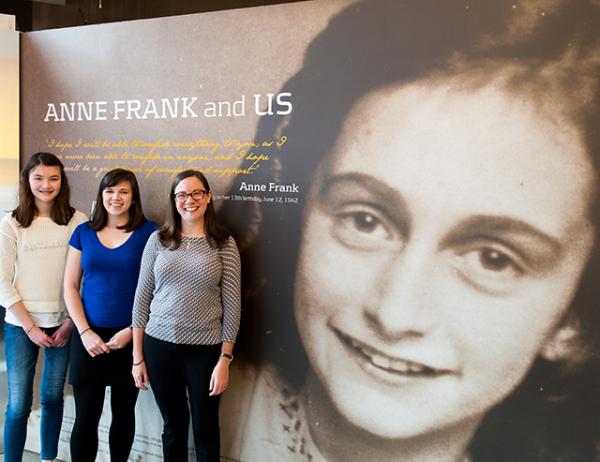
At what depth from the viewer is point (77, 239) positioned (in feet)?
9.31

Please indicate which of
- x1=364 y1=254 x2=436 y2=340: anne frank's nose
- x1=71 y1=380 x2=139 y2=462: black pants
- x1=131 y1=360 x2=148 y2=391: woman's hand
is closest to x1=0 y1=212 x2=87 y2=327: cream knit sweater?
x1=71 y1=380 x2=139 y2=462: black pants

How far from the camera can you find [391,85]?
8.38 feet

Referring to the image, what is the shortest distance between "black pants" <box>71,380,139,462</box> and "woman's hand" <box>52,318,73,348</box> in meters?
0.21

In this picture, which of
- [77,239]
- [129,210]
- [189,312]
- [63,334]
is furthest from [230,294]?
[63,334]

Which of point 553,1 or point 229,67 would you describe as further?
point 229,67

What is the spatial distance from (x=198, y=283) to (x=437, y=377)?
93cm

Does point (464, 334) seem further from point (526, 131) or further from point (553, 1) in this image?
point (553, 1)

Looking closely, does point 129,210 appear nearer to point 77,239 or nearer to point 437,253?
point 77,239

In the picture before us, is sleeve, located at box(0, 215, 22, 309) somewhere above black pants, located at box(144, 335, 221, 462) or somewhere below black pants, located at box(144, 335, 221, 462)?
above

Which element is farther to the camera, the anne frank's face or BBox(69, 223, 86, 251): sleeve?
BBox(69, 223, 86, 251): sleeve

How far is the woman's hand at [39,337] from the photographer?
2.89 m

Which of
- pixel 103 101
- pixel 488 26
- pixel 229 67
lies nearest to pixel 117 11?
pixel 103 101

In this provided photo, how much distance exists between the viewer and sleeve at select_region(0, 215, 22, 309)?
2869 mm

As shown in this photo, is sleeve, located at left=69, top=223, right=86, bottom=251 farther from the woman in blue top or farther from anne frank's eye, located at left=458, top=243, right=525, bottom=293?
anne frank's eye, located at left=458, top=243, right=525, bottom=293
